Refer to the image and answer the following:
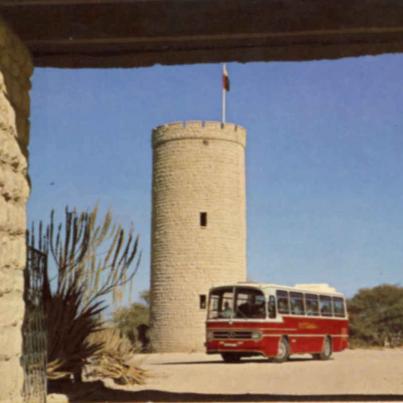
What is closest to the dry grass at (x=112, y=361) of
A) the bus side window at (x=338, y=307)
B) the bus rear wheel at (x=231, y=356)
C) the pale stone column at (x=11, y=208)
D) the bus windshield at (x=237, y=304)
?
the pale stone column at (x=11, y=208)

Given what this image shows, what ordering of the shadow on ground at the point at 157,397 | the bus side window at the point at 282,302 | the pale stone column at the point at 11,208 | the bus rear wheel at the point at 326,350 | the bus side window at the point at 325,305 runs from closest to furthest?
the pale stone column at the point at 11,208
the shadow on ground at the point at 157,397
the bus side window at the point at 282,302
the bus side window at the point at 325,305
the bus rear wheel at the point at 326,350

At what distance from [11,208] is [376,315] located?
4151 cm

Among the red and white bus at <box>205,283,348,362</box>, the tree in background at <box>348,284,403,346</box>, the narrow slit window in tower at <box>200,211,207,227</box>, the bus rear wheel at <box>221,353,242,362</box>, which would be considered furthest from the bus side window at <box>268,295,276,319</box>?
the tree in background at <box>348,284,403,346</box>

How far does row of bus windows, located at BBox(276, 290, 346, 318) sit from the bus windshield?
0.56 metres

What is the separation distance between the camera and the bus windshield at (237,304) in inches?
824

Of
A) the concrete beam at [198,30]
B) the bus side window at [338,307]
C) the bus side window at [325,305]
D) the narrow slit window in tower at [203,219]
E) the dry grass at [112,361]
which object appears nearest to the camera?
the concrete beam at [198,30]

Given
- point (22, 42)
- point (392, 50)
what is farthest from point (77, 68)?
point (392, 50)

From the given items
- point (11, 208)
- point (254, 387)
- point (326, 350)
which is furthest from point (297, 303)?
point (11, 208)

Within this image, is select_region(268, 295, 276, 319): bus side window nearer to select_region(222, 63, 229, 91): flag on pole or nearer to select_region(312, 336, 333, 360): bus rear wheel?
select_region(312, 336, 333, 360): bus rear wheel

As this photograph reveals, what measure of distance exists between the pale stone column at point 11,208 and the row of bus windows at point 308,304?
15.3 m

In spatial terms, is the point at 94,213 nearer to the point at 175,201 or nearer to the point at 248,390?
the point at 248,390

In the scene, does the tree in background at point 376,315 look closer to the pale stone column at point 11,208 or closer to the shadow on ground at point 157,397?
the shadow on ground at point 157,397

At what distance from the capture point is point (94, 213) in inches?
403

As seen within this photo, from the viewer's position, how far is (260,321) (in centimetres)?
2064
